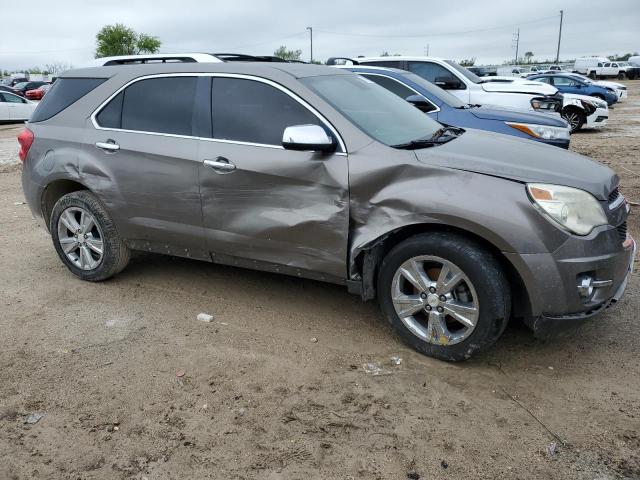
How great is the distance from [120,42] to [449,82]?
69.2m

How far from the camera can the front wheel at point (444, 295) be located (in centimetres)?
329

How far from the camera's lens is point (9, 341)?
3.98 meters

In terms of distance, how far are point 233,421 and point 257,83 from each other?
7.48 ft

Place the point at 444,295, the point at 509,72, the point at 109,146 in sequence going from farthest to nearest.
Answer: the point at 509,72
the point at 109,146
the point at 444,295

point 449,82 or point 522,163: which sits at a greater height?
point 449,82

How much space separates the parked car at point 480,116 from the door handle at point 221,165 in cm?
348

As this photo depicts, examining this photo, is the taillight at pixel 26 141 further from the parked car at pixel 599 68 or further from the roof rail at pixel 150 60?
the parked car at pixel 599 68

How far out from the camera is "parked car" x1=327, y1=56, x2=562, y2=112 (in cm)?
1020

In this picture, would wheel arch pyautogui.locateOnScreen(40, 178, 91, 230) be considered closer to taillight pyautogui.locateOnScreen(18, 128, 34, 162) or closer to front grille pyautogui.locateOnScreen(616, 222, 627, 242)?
taillight pyautogui.locateOnScreen(18, 128, 34, 162)

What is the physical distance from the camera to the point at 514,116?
7199 mm

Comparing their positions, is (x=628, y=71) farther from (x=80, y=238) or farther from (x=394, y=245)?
(x=80, y=238)

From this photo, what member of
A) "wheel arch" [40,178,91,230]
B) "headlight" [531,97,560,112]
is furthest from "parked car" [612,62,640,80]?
"wheel arch" [40,178,91,230]

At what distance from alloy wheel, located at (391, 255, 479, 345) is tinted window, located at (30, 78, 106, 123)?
2.99 m

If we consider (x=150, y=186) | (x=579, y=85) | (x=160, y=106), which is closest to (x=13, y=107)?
(x=160, y=106)
